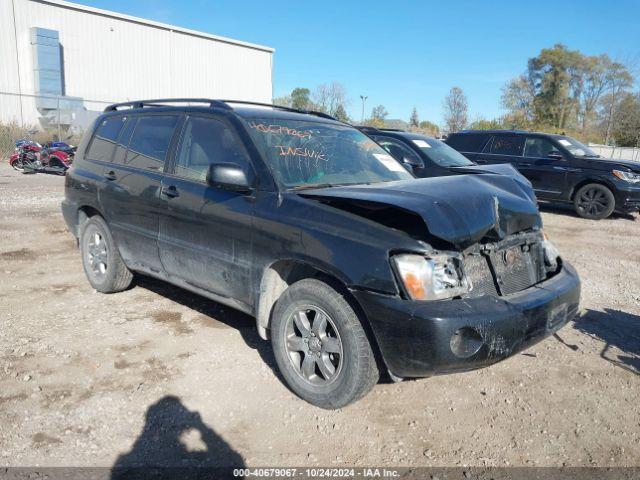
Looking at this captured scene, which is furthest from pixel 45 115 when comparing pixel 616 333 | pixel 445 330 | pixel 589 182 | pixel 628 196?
pixel 445 330

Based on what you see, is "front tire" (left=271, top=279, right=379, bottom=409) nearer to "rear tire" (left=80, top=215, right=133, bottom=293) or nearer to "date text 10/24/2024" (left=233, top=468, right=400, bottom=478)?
"date text 10/24/2024" (left=233, top=468, right=400, bottom=478)

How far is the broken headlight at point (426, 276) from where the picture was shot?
2.70 metres

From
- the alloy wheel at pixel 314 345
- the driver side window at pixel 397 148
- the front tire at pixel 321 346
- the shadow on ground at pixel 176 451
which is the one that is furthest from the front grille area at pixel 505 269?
the driver side window at pixel 397 148

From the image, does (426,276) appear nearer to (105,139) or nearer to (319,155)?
(319,155)

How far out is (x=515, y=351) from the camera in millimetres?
2893

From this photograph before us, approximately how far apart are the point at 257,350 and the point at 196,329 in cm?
68

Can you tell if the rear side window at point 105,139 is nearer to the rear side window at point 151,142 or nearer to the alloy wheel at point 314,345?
the rear side window at point 151,142

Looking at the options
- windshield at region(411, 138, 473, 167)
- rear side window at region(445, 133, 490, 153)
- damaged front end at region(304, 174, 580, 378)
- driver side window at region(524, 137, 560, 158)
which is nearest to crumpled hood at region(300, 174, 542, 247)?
damaged front end at region(304, 174, 580, 378)

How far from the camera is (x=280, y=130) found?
382cm

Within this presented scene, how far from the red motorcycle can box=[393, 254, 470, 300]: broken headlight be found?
15304 mm

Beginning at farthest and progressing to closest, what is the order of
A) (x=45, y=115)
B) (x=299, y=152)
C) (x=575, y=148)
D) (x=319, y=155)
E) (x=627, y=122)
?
(x=627, y=122)
(x=45, y=115)
(x=575, y=148)
(x=319, y=155)
(x=299, y=152)

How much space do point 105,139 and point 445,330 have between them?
403cm

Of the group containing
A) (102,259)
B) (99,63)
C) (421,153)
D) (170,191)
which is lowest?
(102,259)

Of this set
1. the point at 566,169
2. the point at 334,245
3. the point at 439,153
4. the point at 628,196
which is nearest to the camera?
the point at 334,245
